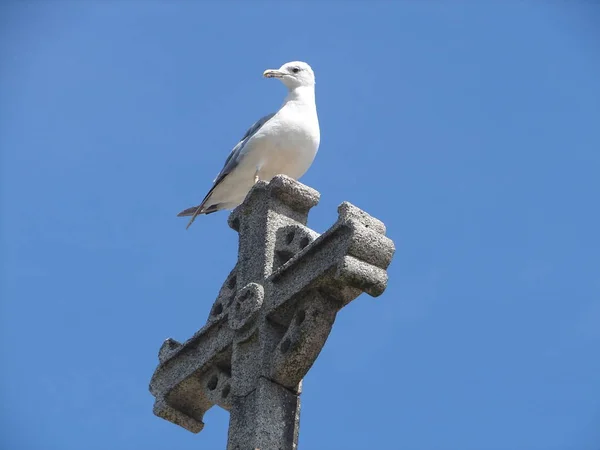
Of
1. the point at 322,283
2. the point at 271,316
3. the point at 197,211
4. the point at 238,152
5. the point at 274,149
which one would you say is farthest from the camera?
the point at 197,211

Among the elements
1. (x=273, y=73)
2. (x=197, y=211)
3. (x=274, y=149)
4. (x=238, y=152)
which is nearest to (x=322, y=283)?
(x=274, y=149)

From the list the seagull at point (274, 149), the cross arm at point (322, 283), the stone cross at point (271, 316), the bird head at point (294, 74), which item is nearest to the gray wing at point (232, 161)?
the seagull at point (274, 149)

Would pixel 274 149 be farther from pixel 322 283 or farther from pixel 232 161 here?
pixel 322 283

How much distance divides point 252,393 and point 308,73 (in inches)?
168

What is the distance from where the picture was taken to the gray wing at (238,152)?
28.8 feet

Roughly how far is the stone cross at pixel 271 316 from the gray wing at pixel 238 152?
1.81 metres

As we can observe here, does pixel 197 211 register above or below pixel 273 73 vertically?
below

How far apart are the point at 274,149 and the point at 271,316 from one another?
2.39 meters

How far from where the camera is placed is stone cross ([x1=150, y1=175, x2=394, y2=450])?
231 inches

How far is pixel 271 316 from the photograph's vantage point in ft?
20.5

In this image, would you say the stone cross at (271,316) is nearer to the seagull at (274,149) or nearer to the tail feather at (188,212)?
the seagull at (274,149)

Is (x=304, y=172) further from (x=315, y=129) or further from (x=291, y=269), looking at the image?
(x=291, y=269)

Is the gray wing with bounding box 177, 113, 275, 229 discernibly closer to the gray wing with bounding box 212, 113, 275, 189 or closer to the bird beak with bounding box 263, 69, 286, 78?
the gray wing with bounding box 212, 113, 275, 189

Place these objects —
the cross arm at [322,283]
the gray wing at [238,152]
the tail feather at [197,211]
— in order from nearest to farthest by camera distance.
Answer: the cross arm at [322,283] < the gray wing at [238,152] < the tail feather at [197,211]
